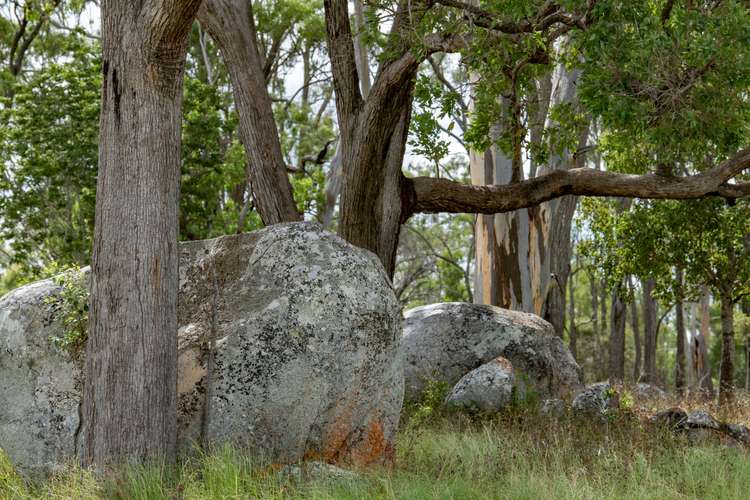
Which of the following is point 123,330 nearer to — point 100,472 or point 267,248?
point 100,472

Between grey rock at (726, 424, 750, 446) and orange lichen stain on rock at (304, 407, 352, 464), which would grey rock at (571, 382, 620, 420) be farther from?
orange lichen stain on rock at (304, 407, 352, 464)

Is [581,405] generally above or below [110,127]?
below

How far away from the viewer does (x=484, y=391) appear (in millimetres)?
10141

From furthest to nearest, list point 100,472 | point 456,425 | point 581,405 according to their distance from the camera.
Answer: point 581,405 < point 456,425 < point 100,472

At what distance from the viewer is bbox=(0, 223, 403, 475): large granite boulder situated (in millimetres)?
6449

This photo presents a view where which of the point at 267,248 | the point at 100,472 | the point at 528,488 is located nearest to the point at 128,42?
the point at 267,248

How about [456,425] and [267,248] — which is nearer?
[267,248]

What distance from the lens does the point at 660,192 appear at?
33.9 feet

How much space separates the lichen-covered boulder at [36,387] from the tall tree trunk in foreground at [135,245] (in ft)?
1.97

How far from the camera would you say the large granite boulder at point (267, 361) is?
6449 millimetres

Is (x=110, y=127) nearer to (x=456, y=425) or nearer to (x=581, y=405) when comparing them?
(x=456, y=425)

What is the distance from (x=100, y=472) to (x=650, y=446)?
4886 millimetres

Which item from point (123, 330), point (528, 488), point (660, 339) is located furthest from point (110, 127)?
point (660, 339)

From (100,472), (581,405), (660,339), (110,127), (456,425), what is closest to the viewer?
(100,472)
